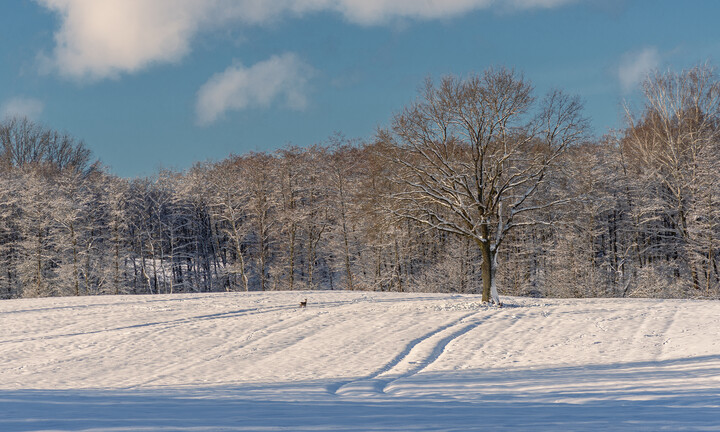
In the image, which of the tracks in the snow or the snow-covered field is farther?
the tracks in the snow

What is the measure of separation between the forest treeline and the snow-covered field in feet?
22.1

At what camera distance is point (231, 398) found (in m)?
8.69

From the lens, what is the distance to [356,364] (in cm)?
1447

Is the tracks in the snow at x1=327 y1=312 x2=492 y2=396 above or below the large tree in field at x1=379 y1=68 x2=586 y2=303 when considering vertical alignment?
below

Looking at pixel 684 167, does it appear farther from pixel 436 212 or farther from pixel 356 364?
pixel 356 364

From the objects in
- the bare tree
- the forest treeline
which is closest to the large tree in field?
the forest treeline

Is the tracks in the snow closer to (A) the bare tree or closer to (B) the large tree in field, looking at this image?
(B) the large tree in field

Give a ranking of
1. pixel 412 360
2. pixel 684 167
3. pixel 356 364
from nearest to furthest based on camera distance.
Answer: pixel 356 364
pixel 412 360
pixel 684 167

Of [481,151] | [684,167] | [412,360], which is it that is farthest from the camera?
[684,167]

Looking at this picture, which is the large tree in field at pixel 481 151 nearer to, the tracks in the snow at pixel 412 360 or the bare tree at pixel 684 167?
the tracks in the snow at pixel 412 360

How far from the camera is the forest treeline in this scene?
25.7 meters

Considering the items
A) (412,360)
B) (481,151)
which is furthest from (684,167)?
(412,360)

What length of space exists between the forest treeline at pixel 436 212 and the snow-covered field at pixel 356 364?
674cm

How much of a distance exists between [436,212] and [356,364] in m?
15.6
